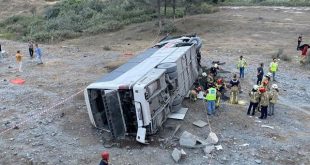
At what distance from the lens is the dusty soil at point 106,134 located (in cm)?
1208

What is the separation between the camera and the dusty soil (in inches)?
476

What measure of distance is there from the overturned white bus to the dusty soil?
56 cm

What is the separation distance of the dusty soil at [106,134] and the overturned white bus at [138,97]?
56cm

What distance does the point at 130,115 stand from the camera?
12.6m

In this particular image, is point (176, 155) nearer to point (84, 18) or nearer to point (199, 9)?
point (84, 18)

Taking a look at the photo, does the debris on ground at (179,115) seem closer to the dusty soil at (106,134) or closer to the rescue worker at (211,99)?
the dusty soil at (106,134)

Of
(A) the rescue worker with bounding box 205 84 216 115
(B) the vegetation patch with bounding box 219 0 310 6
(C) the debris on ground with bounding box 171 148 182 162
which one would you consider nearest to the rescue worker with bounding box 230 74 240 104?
(A) the rescue worker with bounding box 205 84 216 115

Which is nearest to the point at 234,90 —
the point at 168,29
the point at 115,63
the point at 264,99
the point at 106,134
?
the point at 264,99

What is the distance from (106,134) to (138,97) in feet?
7.15

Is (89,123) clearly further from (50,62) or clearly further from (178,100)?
(50,62)

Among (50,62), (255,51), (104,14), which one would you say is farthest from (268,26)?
(50,62)

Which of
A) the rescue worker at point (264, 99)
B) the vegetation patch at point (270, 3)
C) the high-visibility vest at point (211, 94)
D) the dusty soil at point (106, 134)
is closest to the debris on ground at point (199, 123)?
the dusty soil at point (106, 134)

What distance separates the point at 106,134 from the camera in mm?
13281

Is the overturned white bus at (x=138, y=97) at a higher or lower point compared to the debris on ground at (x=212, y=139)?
higher
